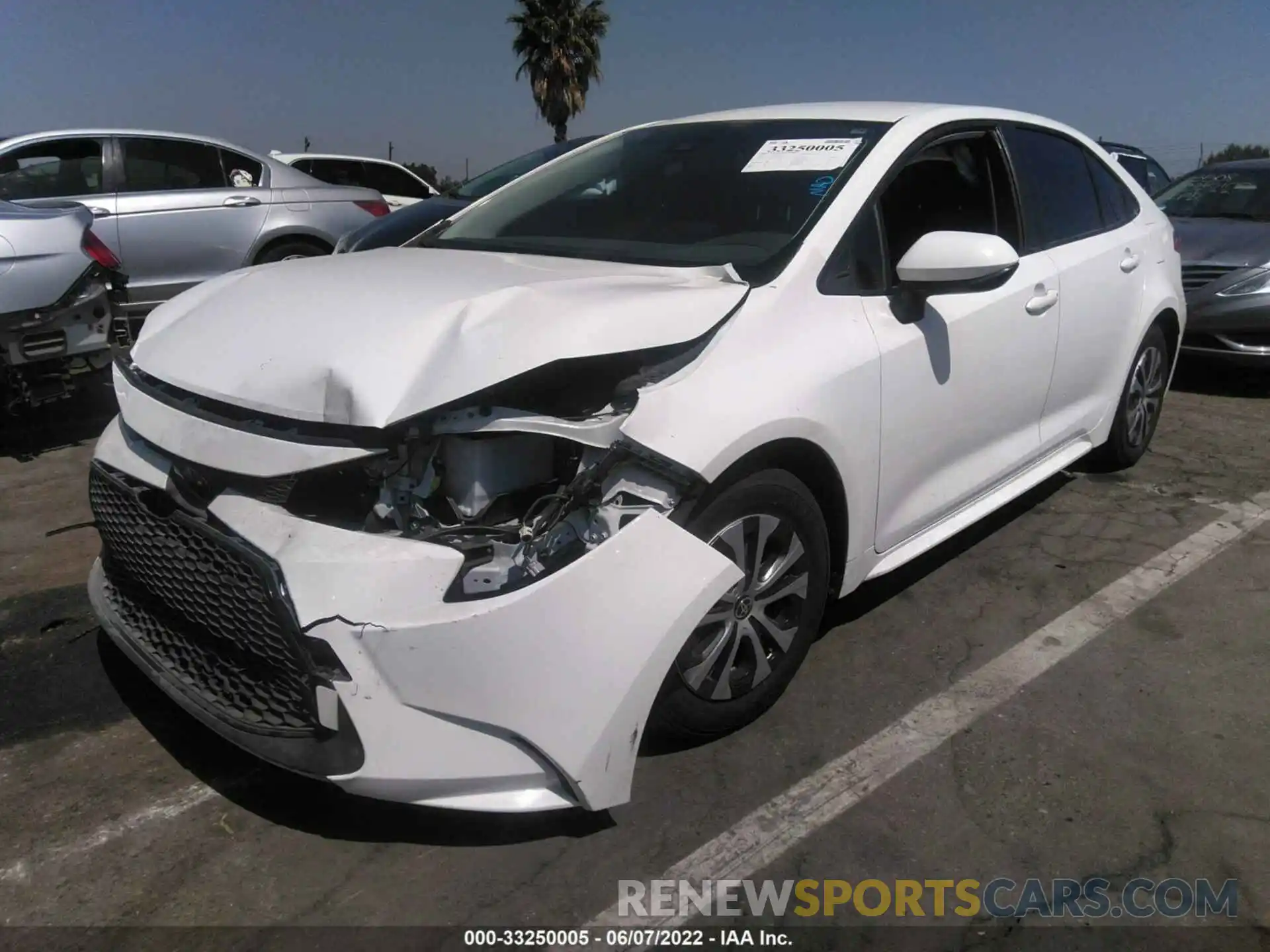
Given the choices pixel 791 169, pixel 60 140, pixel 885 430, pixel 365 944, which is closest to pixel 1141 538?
pixel 885 430

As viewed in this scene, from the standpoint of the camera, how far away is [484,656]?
2.05 metres

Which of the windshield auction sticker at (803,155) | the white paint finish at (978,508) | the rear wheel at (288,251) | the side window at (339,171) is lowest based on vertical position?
the rear wheel at (288,251)

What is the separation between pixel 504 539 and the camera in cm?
219

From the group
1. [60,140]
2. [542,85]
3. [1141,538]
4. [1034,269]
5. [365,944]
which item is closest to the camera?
[365,944]

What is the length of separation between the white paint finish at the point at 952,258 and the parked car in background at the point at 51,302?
13.3 ft

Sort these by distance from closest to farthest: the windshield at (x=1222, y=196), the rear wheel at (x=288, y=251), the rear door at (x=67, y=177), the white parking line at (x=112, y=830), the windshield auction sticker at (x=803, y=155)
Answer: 1. the white parking line at (x=112, y=830)
2. the windshield auction sticker at (x=803, y=155)
3. the rear door at (x=67, y=177)
4. the windshield at (x=1222, y=196)
5. the rear wheel at (x=288, y=251)

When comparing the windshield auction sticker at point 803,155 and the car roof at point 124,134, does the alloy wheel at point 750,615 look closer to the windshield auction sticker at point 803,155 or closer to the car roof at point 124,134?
the windshield auction sticker at point 803,155

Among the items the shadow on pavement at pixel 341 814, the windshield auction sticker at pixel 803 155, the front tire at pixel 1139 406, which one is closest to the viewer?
the shadow on pavement at pixel 341 814

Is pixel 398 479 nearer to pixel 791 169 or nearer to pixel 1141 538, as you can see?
pixel 791 169

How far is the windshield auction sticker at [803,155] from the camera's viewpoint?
311cm

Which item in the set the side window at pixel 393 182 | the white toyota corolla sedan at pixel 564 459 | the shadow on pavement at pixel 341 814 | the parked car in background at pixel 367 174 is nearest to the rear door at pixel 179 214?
the parked car in background at pixel 367 174

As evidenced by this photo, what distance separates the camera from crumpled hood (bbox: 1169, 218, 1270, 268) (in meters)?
6.75

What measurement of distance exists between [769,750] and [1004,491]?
1.55 meters

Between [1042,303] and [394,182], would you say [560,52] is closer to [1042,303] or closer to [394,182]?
[394,182]
